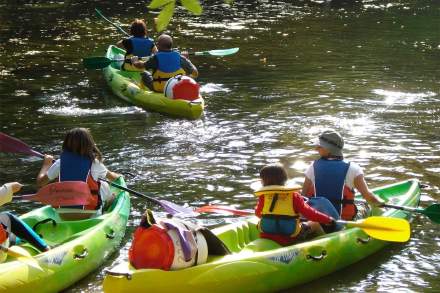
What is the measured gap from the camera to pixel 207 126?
36.7ft

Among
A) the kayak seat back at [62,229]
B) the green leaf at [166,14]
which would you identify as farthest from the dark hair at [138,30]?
the green leaf at [166,14]

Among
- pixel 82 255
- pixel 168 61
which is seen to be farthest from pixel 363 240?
pixel 168 61

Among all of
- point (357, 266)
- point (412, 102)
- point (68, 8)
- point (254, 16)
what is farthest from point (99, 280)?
point (68, 8)

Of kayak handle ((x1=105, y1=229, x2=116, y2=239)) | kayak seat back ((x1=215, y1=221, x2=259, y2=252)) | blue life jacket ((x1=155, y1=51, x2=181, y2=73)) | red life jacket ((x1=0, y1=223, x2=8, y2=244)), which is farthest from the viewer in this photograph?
blue life jacket ((x1=155, y1=51, x2=181, y2=73))

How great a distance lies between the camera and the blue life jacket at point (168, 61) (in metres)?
11.7

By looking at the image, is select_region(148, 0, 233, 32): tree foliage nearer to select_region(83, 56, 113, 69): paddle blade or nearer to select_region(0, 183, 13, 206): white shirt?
select_region(0, 183, 13, 206): white shirt

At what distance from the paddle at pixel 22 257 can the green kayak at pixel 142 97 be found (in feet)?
19.1

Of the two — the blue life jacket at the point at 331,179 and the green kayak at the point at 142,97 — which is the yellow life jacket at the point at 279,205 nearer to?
the blue life jacket at the point at 331,179

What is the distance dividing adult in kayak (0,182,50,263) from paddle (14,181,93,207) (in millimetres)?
386

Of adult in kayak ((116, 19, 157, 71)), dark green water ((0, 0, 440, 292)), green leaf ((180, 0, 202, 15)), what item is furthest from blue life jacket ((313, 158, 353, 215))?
adult in kayak ((116, 19, 157, 71))

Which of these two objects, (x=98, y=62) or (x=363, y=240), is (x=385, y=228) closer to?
(x=363, y=240)

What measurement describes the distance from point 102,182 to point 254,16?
1672cm

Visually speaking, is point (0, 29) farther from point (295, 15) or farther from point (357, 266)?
point (357, 266)

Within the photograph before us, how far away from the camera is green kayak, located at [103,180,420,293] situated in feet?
17.5
